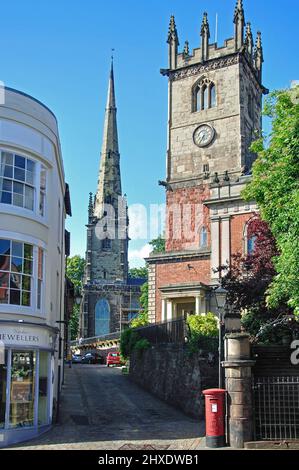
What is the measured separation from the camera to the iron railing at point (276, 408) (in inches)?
585

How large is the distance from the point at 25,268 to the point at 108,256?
6835 cm

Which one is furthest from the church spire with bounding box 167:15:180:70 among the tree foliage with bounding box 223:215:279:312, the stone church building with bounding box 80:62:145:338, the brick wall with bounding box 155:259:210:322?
the stone church building with bounding box 80:62:145:338

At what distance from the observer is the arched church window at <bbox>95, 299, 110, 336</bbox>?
81188 millimetres

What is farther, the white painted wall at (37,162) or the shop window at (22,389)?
the white painted wall at (37,162)

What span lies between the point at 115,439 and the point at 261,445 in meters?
3.80

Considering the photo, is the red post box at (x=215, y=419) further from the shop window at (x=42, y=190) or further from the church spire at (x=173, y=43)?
the church spire at (x=173, y=43)

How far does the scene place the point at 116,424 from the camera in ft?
59.0

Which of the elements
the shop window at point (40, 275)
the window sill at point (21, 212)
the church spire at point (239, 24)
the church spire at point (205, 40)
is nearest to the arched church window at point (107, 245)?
the church spire at point (205, 40)

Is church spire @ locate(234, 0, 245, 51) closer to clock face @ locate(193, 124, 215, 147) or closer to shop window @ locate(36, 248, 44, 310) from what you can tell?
clock face @ locate(193, 124, 215, 147)

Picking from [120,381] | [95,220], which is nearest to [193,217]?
[120,381]

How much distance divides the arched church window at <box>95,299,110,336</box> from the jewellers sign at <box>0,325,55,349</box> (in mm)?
64752

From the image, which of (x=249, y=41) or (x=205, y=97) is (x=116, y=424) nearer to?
(x=205, y=97)

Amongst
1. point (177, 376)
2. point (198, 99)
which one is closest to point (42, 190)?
point (177, 376)

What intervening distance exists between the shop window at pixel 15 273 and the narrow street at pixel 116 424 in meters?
3.80
